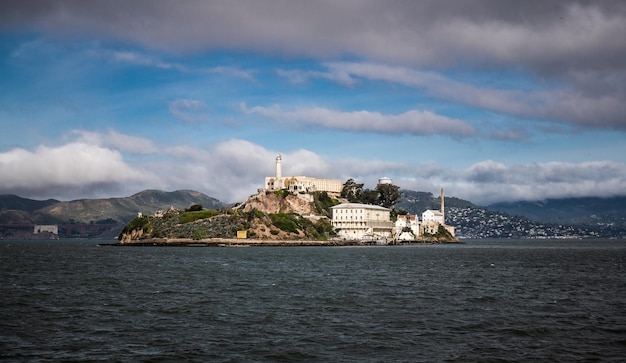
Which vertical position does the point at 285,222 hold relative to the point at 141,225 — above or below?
above

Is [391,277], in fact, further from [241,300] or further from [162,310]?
[162,310]

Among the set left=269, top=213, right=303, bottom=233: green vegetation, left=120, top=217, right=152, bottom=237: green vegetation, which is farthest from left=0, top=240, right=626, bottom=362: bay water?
left=120, top=217, right=152, bottom=237: green vegetation

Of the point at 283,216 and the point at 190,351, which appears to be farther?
the point at 283,216

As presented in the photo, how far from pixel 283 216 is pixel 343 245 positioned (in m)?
20.2

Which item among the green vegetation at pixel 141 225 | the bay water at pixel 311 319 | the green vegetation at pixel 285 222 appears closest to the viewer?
the bay water at pixel 311 319

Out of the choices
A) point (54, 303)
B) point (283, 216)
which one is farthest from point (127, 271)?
point (283, 216)

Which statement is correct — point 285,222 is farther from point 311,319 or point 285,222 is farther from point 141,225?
point 311,319

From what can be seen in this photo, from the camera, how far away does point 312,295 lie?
5003 cm

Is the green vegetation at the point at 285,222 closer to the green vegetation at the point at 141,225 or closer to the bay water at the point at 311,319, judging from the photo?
the green vegetation at the point at 141,225

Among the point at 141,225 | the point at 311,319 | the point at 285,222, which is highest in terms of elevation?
the point at 285,222

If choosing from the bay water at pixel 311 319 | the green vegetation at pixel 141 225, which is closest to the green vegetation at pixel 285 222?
the green vegetation at pixel 141 225

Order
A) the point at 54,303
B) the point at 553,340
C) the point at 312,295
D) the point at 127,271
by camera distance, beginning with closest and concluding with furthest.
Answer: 1. the point at 553,340
2. the point at 54,303
3. the point at 312,295
4. the point at 127,271

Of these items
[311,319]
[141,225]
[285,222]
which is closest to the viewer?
[311,319]

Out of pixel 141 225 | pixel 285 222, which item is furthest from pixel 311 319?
pixel 141 225
